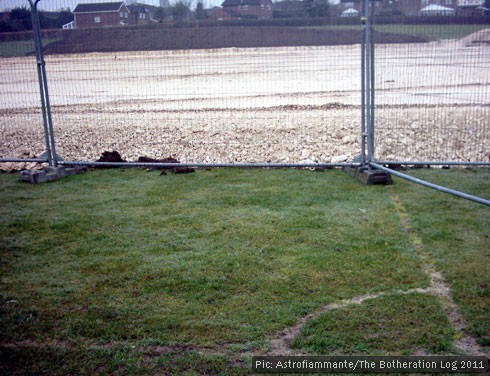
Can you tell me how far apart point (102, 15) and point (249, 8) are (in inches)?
105

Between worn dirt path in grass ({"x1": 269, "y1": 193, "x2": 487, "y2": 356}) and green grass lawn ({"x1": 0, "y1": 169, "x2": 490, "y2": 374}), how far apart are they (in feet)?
0.20

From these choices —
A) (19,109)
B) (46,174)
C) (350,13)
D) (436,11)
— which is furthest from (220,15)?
(19,109)

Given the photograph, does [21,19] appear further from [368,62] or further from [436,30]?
[436,30]

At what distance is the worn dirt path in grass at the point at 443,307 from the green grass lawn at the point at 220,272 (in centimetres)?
6

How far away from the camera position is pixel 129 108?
13.3 metres

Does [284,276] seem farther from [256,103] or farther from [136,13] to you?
[256,103]

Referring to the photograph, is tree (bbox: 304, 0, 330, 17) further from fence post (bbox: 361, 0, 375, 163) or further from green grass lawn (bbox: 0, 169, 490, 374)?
green grass lawn (bbox: 0, 169, 490, 374)

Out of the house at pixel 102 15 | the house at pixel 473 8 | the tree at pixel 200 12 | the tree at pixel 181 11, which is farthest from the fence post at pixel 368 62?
the house at pixel 102 15

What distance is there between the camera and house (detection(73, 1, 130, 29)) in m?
9.25

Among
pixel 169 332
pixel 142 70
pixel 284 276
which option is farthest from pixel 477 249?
pixel 142 70

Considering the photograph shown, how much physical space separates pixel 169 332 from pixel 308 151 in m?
6.35

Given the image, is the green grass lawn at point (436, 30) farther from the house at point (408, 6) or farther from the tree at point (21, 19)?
the tree at point (21, 19)

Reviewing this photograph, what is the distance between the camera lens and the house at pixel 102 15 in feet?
30.3

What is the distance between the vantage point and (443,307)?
173 inches
